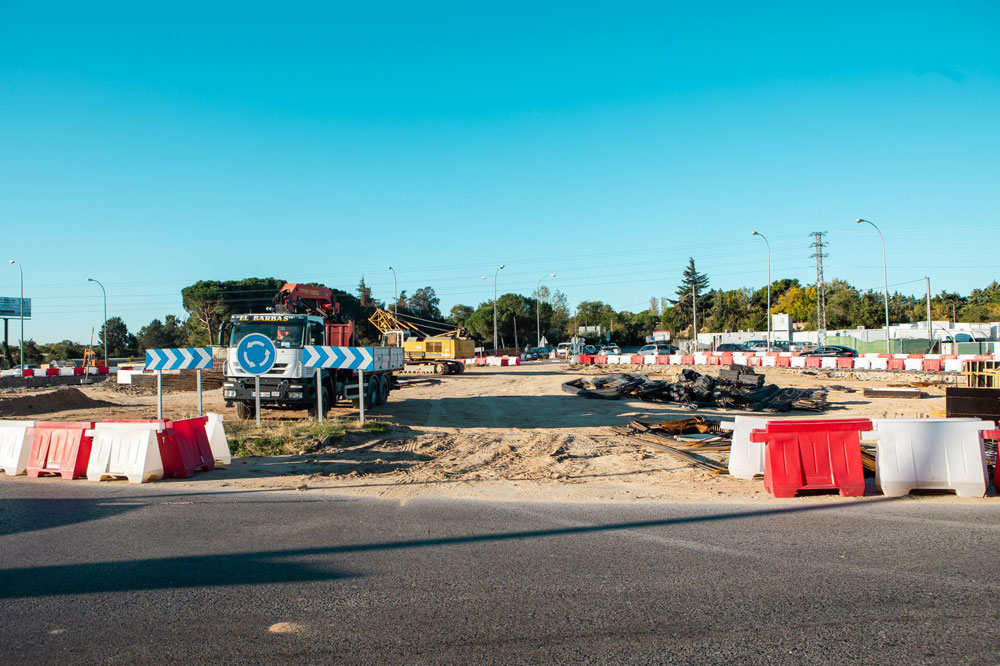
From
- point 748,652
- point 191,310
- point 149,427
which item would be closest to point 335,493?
point 149,427

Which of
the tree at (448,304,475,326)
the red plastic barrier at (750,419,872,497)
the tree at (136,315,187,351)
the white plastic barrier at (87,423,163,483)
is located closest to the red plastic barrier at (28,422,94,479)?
the white plastic barrier at (87,423,163,483)

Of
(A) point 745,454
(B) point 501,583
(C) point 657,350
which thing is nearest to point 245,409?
(A) point 745,454

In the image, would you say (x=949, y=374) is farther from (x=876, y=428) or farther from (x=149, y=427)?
(x=149, y=427)

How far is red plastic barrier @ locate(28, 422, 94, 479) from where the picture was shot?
9.65 meters

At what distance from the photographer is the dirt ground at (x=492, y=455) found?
9242 mm

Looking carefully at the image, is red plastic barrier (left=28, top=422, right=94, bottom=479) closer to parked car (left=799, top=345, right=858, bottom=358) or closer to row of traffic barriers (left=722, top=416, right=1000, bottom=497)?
row of traffic barriers (left=722, top=416, right=1000, bottom=497)

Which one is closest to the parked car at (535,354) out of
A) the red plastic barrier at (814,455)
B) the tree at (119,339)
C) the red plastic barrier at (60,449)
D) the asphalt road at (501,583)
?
the tree at (119,339)

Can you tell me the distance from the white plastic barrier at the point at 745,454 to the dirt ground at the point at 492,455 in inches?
6.4

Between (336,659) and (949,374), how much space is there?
117ft

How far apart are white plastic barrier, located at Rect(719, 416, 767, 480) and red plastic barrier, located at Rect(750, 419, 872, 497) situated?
892 mm

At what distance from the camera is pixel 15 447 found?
10.1 meters

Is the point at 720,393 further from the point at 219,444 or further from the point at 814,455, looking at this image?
the point at 219,444

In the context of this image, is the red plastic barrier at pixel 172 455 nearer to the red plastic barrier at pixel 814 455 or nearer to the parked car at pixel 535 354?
the red plastic barrier at pixel 814 455

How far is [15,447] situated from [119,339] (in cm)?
9012
